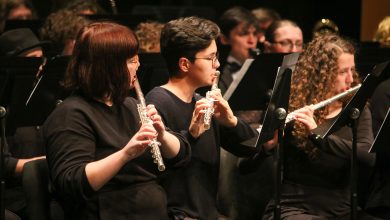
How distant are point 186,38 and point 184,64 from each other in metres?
0.11

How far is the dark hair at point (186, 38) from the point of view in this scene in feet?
10.6

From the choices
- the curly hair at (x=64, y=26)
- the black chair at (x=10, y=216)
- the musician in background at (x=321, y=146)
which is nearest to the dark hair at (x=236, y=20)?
the curly hair at (x=64, y=26)

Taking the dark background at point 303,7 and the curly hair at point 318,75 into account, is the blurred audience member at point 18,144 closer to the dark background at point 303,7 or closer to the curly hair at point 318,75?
the curly hair at point 318,75

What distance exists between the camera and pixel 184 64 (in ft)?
10.6

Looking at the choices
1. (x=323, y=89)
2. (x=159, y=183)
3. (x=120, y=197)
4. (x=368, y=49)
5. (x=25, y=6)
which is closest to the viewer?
(x=120, y=197)

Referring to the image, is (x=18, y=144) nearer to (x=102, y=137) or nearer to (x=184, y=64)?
(x=184, y=64)

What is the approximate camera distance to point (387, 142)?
3244mm

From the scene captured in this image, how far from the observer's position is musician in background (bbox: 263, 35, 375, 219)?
341 centimetres

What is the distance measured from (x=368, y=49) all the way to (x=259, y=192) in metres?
1.41

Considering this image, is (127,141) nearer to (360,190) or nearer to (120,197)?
(120,197)

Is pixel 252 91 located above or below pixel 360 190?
above

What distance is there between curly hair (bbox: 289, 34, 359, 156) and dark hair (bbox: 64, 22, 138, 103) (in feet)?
3.35

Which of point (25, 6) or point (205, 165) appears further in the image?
point (25, 6)

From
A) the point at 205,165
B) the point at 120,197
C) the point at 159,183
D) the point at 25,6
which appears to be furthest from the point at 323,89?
the point at 25,6
